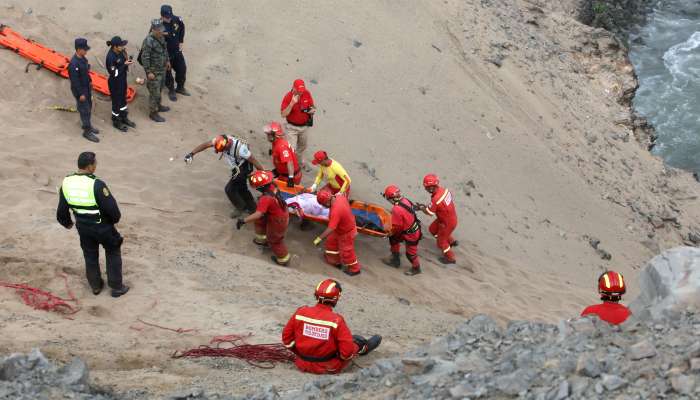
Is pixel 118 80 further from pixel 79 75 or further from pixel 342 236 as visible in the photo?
pixel 342 236

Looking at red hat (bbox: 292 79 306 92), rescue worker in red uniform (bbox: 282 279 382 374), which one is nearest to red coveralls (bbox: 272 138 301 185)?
red hat (bbox: 292 79 306 92)

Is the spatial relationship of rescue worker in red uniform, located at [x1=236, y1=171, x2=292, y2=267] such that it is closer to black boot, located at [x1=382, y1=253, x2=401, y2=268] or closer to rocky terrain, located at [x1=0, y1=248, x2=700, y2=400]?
black boot, located at [x1=382, y1=253, x2=401, y2=268]

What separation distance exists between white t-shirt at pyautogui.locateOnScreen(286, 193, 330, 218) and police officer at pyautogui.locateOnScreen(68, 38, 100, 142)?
10.5 feet

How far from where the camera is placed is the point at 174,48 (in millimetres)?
12820

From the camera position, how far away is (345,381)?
634cm

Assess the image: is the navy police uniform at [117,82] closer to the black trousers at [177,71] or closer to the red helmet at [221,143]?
the black trousers at [177,71]

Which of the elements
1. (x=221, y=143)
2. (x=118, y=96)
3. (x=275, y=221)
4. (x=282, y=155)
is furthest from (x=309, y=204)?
(x=118, y=96)

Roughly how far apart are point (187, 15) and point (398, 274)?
743 cm

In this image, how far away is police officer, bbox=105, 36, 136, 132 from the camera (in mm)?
11328

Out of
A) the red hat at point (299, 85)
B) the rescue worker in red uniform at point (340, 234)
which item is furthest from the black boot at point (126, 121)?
the rescue worker in red uniform at point (340, 234)

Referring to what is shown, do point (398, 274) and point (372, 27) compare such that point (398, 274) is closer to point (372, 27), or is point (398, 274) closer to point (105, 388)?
point (105, 388)

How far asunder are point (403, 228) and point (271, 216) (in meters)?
1.82

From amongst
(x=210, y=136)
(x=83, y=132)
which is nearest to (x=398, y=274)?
(x=210, y=136)

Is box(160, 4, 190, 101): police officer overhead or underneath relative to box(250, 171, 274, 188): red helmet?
overhead
